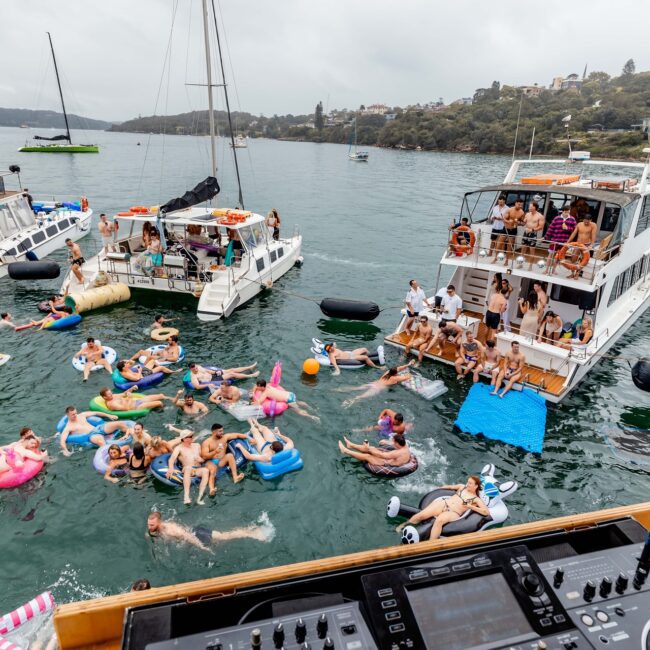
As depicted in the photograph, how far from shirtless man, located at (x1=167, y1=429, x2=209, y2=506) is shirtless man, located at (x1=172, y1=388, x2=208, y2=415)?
2.25m

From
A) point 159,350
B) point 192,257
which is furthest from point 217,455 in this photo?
point 192,257

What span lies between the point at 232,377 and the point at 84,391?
438 cm

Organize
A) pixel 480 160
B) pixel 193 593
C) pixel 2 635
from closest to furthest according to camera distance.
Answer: pixel 193 593
pixel 2 635
pixel 480 160

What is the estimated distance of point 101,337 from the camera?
18703 millimetres

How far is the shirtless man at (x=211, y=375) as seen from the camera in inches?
598

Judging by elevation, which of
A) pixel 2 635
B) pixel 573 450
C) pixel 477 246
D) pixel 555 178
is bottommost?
pixel 573 450

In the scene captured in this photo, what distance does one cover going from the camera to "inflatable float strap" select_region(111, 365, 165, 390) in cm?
1516

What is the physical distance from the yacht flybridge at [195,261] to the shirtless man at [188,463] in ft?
29.9

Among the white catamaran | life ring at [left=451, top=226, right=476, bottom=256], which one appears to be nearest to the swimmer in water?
life ring at [left=451, top=226, right=476, bottom=256]

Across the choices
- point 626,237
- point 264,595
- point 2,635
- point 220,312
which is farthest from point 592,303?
point 2,635

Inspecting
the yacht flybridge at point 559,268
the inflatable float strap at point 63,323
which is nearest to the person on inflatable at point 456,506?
the yacht flybridge at point 559,268

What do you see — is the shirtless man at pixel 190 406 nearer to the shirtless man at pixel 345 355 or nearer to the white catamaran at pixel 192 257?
the shirtless man at pixel 345 355

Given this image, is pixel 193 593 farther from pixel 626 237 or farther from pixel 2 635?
pixel 626 237

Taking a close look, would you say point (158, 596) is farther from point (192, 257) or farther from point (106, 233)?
point (106, 233)
